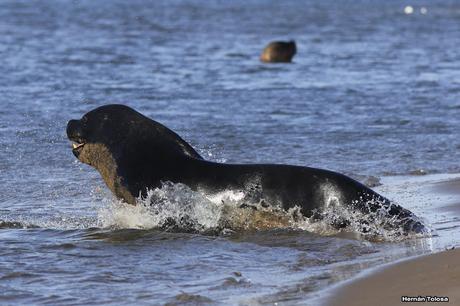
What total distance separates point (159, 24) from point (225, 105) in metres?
29.9

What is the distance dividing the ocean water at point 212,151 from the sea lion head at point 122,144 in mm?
261

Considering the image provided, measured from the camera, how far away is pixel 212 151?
1295cm

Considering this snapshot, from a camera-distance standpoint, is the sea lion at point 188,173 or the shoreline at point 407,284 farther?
the sea lion at point 188,173

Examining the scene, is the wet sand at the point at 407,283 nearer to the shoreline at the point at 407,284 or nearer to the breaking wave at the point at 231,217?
the shoreline at the point at 407,284

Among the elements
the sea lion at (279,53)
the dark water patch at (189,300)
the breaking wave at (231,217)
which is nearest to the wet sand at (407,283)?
the dark water patch at (189,300)

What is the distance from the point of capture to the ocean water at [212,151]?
7.15 meters

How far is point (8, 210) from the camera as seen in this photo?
9.70 meters

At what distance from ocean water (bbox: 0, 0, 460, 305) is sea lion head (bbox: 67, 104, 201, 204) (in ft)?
0.86

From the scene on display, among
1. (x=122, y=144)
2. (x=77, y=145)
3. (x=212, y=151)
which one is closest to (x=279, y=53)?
(x=212, y=151)

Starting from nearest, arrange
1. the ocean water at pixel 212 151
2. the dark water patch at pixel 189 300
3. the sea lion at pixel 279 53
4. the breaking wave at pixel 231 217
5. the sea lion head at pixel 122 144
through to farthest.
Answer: the dark water patch at pixel 189 300 < the ocean water at pixel 212 151 < the breaking wave at pixel 231 217 < the sea lion head at pixel 122 144 < the sea lion at pixel 279 53

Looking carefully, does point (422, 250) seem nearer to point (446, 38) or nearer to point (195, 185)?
point (195, 185)

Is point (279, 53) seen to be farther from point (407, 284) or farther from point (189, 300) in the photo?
point (189, 300)

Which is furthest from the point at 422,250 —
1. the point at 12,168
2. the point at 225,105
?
the point at 225,105

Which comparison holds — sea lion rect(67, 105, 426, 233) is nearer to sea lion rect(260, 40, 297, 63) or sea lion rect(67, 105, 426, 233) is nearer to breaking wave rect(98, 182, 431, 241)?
breaking wave rect(98, 182, 431, 241)
